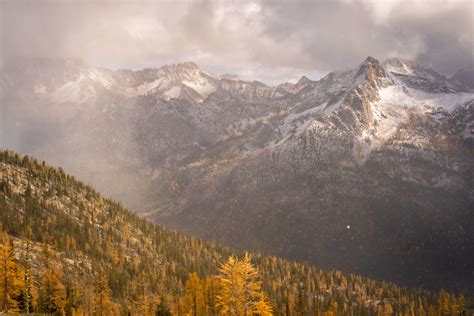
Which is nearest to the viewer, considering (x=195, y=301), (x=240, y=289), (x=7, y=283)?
(x=240, y=289)

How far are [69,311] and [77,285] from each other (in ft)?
78.1

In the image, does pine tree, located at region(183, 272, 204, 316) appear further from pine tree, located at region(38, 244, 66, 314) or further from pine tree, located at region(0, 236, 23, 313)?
pine tree, located at region(0, 236, 23, 313)

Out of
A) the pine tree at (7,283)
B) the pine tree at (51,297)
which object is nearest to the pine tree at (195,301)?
the pine tree at (51,297)

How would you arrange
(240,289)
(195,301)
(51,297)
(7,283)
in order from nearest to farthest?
(240,289), (7,283), (195,301), (51,297)

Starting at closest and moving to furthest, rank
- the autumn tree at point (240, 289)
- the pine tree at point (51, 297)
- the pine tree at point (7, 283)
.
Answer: the autumn tree at point (240, 289) → the pine tree at point (7, 283) → the pine tree at point (51, 297)

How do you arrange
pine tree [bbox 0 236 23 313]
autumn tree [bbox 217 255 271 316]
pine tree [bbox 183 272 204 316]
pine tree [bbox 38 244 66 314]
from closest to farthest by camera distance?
autumn tree [bbox 217 255 271 316] < pine tree [bbox 0 236 23 313] < pine tree [bbox 183 272 204 316] < pine tree [bbox 38 244 66 314]

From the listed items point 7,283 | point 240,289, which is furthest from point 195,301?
point 240,289

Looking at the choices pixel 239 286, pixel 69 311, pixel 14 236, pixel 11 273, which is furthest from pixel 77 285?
pixel 239 286

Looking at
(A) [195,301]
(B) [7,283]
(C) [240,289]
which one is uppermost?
(B) [7,283]

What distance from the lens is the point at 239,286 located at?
66.1 metres

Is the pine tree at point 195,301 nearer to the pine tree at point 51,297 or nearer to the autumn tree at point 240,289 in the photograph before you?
the pine tree at point 51,297

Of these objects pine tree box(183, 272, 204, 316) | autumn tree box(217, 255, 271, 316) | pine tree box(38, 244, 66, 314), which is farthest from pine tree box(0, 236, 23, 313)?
autumn tree box(217, 255, 271, 316)

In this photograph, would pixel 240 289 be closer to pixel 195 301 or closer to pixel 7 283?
pixel 7 283

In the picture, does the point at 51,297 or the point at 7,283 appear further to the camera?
the point at 51,297
